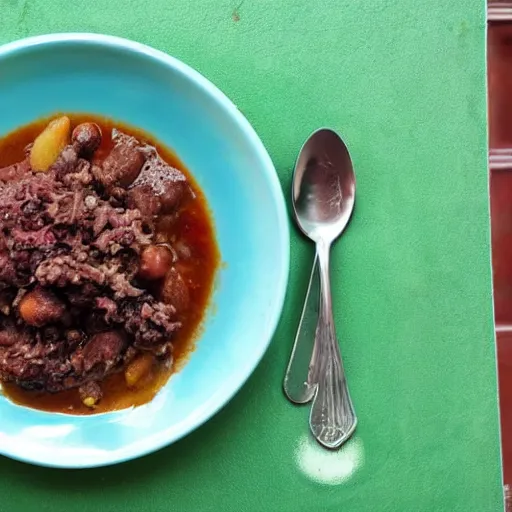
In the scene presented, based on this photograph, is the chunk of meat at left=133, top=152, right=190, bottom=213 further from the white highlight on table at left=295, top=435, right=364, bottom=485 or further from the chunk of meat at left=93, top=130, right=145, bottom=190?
the white highlight on table at left=295, top=435, right=364, bottom=485

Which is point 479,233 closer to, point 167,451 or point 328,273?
point 328,273

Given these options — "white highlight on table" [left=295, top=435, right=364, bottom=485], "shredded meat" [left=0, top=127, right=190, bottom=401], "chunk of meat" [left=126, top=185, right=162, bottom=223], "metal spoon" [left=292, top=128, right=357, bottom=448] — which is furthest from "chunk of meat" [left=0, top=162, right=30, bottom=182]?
"white highlight on table" [left=295, top=435, right=364, bottom=485]

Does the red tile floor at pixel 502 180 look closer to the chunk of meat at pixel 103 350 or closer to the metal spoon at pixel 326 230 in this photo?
the metal spoon at pixel 326 230

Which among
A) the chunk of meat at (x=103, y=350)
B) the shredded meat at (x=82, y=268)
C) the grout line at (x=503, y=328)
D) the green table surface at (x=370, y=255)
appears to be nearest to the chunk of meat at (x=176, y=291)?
the shredded meat at (x=82, y=268)

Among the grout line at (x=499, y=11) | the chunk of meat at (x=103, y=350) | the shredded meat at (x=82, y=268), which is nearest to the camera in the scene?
the shredded meat at (x=82, y=268)

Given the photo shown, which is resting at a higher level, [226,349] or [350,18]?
[350,18]

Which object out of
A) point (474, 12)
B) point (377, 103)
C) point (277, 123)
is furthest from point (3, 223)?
point (474, 12)

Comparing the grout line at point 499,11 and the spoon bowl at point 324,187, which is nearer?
the spoon bowl at point 324,187
